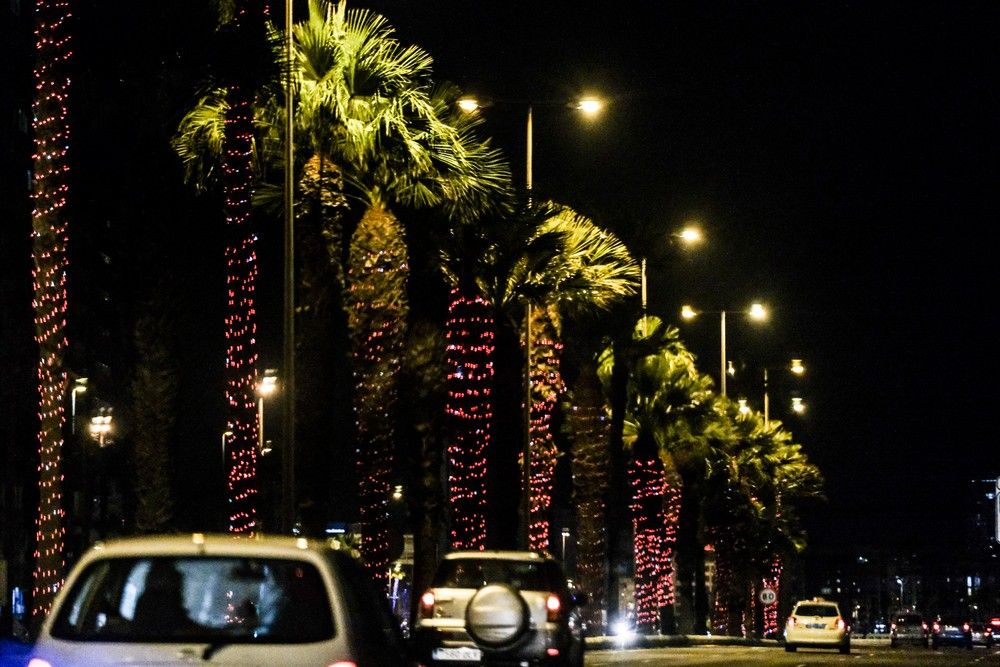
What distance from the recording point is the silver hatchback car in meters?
7.86

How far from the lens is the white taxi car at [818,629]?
4809 centimetres

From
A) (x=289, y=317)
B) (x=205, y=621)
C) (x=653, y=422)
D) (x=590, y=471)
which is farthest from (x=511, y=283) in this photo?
(x=205, y=621)

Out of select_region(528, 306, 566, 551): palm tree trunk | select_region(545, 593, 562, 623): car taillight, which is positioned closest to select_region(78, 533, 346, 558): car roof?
select_region(545, 593, 562, 623): car taillight

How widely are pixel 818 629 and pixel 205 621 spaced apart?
135ft

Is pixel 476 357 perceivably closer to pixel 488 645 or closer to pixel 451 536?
pixel 451 536

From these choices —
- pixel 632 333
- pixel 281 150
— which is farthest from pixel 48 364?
pixel 632 333

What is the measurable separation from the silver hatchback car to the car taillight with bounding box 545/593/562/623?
11861 mm

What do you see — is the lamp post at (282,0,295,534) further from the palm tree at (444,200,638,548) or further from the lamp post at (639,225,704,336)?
the lamp post at (639,225,704,336)

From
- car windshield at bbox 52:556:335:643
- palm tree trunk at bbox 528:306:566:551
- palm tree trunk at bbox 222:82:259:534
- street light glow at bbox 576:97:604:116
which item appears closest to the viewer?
car windshield at bbox 52:556:335:643

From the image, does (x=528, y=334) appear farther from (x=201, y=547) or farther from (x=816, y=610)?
(x=201, y=547)

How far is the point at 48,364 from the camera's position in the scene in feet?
78.0

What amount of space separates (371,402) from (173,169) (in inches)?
206

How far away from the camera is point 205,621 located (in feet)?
28.3

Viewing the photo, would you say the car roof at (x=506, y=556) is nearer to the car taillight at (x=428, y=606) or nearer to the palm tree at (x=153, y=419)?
the car taillight at (x=428, y=606)
